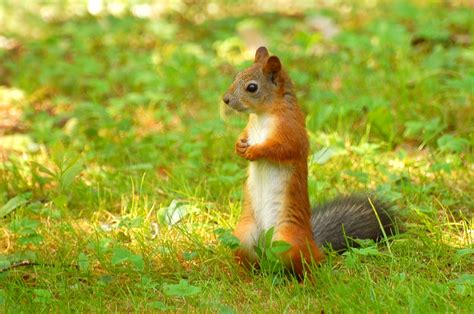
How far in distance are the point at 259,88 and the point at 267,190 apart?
0.37 m

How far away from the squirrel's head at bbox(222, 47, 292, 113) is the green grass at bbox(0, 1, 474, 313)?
1.81 feet

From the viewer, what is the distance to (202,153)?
14.8ft

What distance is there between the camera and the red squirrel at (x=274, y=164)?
2988 mm

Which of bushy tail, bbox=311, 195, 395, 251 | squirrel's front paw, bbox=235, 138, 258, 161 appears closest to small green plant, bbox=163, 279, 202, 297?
squirrel's front paw, bbox=235, 138, 258, 161

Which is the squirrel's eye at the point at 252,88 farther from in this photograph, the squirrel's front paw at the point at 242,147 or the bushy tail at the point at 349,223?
the bushy tail at the point at 349,223

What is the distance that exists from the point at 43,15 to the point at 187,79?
2.72 m

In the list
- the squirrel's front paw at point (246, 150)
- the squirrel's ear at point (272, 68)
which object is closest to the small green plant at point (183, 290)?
the squirrel's front paw at point (246, 150)

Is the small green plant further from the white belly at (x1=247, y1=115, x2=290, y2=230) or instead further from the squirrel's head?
the squirrel's head

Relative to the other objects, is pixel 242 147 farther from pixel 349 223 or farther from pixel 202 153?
pixel 202 153

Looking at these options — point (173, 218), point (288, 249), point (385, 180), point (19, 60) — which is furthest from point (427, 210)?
point (19, 60)

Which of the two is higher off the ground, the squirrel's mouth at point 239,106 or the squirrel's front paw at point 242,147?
the squirrel's mouth at point 239,106

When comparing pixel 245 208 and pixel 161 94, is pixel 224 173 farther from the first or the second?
pixel 161 94

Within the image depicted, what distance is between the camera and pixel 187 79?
5809 mm

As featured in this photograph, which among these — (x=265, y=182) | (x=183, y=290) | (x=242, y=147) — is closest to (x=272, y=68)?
(x=242, y=147)
